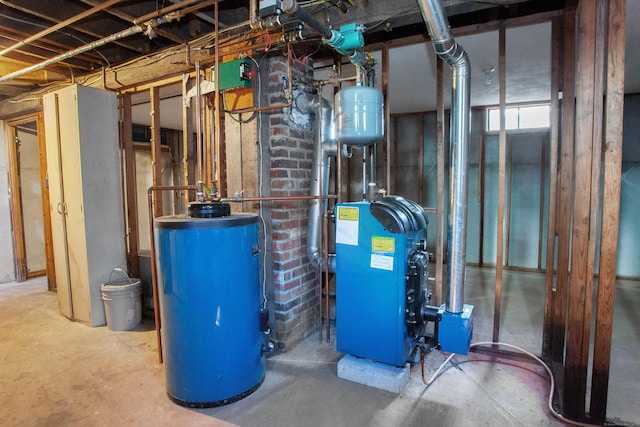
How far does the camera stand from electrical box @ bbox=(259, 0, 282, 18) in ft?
6.57

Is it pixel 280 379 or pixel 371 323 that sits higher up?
pixel 371 323

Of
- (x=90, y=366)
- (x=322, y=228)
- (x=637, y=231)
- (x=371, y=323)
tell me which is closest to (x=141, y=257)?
(x=90, y=366)

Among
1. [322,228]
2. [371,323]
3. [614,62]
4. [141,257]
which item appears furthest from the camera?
[141,257]

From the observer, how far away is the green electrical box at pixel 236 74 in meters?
2.48

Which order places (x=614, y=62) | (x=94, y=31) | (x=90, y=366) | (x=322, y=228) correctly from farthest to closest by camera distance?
(x=94, y=31) < (x=322, y=228) < (x=90, y=366) < (x=614, y=62)

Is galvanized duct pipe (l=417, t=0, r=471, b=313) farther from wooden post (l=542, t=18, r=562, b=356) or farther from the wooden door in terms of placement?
the wooden door

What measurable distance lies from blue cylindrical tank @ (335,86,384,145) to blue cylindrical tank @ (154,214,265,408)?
0.82 m

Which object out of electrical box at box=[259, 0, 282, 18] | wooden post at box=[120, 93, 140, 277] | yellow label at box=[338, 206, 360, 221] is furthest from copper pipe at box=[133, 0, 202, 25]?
yellow label at box=[338, 206, 360, 221]

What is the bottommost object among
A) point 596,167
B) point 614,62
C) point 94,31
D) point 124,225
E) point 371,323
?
point 371,323

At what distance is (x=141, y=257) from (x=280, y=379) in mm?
2132

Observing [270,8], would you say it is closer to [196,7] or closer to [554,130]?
[196,7]

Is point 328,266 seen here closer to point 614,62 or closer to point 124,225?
point 614,62

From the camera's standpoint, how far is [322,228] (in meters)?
2.85

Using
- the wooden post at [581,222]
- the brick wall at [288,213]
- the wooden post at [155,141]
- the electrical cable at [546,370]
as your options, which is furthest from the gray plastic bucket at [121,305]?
the wooden post at [581,222]
